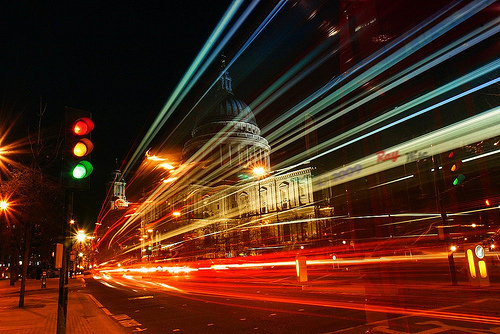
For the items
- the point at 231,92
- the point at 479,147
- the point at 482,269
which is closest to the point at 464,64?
the point at 479,147

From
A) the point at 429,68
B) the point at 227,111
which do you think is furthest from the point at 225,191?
the point at 429,68

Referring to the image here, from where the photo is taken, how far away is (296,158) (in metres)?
83.9

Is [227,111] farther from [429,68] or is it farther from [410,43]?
[410,43]

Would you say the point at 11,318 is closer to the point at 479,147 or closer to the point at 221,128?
the point at 479,147

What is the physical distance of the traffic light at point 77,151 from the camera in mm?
5164

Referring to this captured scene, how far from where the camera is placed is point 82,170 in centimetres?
520

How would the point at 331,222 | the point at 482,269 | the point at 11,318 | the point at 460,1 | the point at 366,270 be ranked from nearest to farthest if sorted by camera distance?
the point at 482,269, the point at 11,318, the point at 460,1, the point at 366,270, the point at 331,222

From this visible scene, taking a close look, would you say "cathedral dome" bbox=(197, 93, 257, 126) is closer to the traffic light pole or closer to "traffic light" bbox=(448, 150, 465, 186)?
"traffic light" bbox=(448, 150, 465, 186)

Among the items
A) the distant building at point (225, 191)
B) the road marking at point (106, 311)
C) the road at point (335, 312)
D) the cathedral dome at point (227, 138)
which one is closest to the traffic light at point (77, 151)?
the road at point (335, 312)

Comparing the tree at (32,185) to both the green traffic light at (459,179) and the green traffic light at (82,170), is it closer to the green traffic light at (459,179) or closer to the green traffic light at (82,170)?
the green traffic light at (82,170)

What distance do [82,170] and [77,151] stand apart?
0.29 meters

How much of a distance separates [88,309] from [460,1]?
1807 centimetres

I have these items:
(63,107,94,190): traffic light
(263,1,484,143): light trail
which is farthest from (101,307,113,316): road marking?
(263,1,484,143): light trail

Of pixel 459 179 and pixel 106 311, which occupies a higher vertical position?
pixel 459 179
